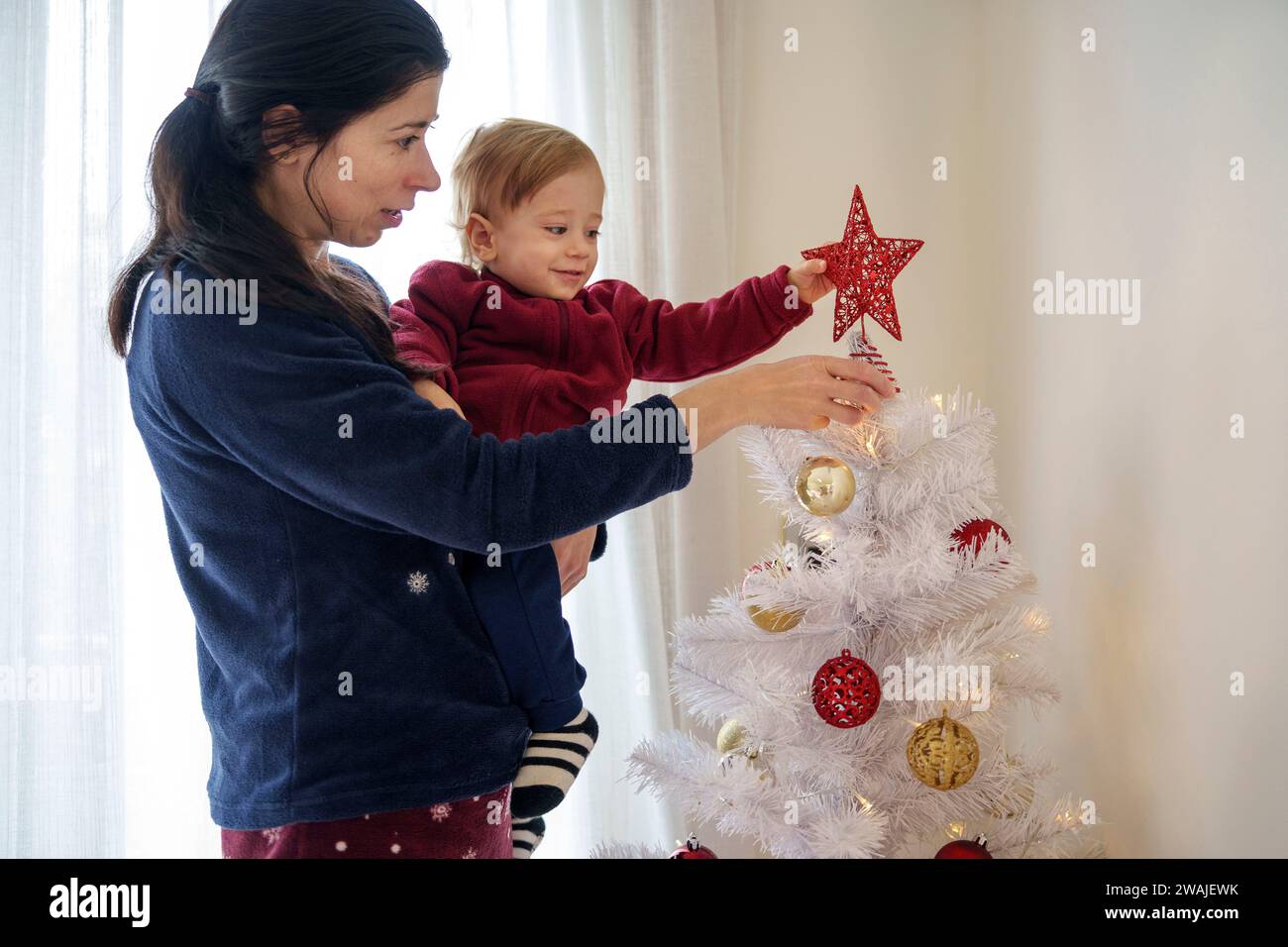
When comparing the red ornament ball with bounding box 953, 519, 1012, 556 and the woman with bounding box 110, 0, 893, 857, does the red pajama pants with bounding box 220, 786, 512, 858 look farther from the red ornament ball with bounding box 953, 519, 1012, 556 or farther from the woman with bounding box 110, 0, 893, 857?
the red ornament ball with bounding box 953, 519, 1012, 556

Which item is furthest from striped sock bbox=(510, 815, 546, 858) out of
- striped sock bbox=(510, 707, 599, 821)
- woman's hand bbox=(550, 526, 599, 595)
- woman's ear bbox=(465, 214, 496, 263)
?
woman's ear bbox=(465, 214, 496, 263)

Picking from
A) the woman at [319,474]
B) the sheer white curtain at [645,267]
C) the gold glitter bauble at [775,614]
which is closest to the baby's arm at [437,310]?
the woman at [319,474]

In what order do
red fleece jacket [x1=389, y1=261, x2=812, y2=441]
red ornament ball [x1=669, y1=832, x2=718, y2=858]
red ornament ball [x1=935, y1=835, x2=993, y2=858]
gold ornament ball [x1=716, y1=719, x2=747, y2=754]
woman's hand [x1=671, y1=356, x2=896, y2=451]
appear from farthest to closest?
gold ornament ball [x1=716, y1=719, x2=747, y2=754], red ornament ball [x1=669, y1=832, x2=718, y2=858], red ornament ball [x1=935, y1=835, x2=993, y2=858], red fleece jacket [x1=389, y1=261, x2=812, y2=441], woman's hand [x1=671, y1=356, x2=896, y2=451]

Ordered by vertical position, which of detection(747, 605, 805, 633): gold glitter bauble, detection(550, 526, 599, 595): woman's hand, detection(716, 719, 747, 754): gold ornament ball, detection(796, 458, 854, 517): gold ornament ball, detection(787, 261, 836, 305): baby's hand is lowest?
detection(716, 719, 747, 754): gold ornament ball

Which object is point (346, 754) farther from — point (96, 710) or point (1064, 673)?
point (1064, 673)

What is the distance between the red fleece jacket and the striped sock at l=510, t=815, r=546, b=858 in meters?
0.45

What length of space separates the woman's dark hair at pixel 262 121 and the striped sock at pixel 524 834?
56 cm

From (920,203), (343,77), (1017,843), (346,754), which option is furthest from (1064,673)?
(343,77)

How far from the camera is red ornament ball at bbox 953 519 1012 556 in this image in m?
1.55

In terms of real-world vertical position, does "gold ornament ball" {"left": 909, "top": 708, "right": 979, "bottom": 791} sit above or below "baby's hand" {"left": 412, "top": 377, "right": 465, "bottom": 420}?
below

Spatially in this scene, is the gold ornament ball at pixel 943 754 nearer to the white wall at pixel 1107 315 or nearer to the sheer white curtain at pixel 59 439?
the white wall at pixel 1107 315

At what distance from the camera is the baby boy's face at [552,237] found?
1481 mm

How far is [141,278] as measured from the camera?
1044mm

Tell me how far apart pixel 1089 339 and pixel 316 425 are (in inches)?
60.5
